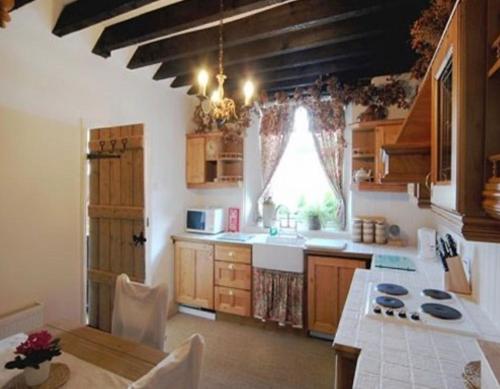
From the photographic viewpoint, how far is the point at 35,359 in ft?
3.43

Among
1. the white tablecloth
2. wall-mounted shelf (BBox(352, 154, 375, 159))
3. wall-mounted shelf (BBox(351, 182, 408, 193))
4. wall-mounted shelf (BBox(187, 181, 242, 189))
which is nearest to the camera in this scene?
the white tablecloth

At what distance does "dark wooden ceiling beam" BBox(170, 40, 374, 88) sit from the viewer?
2627mm

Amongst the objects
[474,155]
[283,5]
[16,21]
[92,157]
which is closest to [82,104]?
[92,157]

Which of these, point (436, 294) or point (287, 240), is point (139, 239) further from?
point (436, 294)

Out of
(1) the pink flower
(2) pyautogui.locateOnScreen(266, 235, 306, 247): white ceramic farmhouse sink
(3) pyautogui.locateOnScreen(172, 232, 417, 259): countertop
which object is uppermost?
(2) pyautogui.locateOnScreen(266, 235, 306, 247): white ceramic farmhouse sink

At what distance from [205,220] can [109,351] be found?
2.28 metres

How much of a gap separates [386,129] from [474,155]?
2320 mm

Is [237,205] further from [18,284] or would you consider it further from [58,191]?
[18,284]

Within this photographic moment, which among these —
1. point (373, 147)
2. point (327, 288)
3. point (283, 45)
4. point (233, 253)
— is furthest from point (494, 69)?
point (233, 253)

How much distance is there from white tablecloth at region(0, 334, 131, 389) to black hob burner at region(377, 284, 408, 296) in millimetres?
1439

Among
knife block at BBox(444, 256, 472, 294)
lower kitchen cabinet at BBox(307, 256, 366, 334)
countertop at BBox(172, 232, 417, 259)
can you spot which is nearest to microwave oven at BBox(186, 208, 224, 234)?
countertop at BBox(172, 232, 417, 259)

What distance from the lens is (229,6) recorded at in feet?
6.47

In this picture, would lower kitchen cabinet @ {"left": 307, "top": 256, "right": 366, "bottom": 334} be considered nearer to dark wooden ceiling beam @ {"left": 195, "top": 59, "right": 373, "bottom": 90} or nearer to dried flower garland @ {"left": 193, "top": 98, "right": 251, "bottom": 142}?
dried flower garland @ {"left": 193, "top": 98, "right": 251, "bottom": 142}

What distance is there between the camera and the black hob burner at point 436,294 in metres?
1.70
